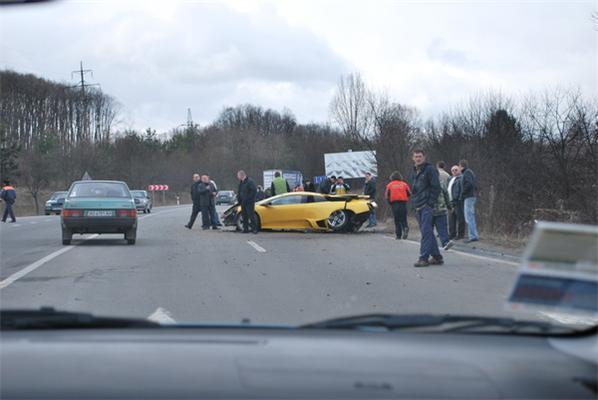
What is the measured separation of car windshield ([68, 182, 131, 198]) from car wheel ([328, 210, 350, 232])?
5935mm

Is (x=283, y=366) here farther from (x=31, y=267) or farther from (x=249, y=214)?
(x=249, y=214)

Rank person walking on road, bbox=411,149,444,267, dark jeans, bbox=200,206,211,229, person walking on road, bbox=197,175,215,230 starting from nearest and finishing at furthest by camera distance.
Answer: person walking on road, bbox=411,149,444,267, person walking on road, bbox=197,175,215,230, dark jeans, bbox=200,206,211,229

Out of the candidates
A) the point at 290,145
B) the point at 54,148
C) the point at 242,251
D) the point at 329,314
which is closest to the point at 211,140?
the point at 290,145

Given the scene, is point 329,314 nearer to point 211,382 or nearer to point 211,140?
point 211,382

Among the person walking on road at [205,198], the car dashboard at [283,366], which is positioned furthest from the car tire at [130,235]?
the car dashboard at [283,366]

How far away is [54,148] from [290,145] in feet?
94.9

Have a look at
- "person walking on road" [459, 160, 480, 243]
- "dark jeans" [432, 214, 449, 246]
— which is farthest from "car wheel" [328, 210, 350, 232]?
"dark jeans" [432, 214, 449, 246]

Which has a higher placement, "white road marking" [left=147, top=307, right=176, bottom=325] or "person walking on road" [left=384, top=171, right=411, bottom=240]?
"person walking on road" [left=384, top=171, right=411, bottom=240]

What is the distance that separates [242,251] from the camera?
16266mm

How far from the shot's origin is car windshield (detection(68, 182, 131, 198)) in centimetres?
1812

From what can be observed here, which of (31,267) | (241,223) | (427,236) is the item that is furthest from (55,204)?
(427,236)

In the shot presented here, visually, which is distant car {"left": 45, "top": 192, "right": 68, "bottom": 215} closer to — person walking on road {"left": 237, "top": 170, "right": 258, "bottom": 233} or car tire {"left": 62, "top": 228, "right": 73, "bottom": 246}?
person walking on road {"left": 237, "top": 170, "right": 258, "bottom": 233}

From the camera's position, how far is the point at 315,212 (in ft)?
72.1

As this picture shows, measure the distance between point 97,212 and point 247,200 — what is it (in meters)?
5.34
